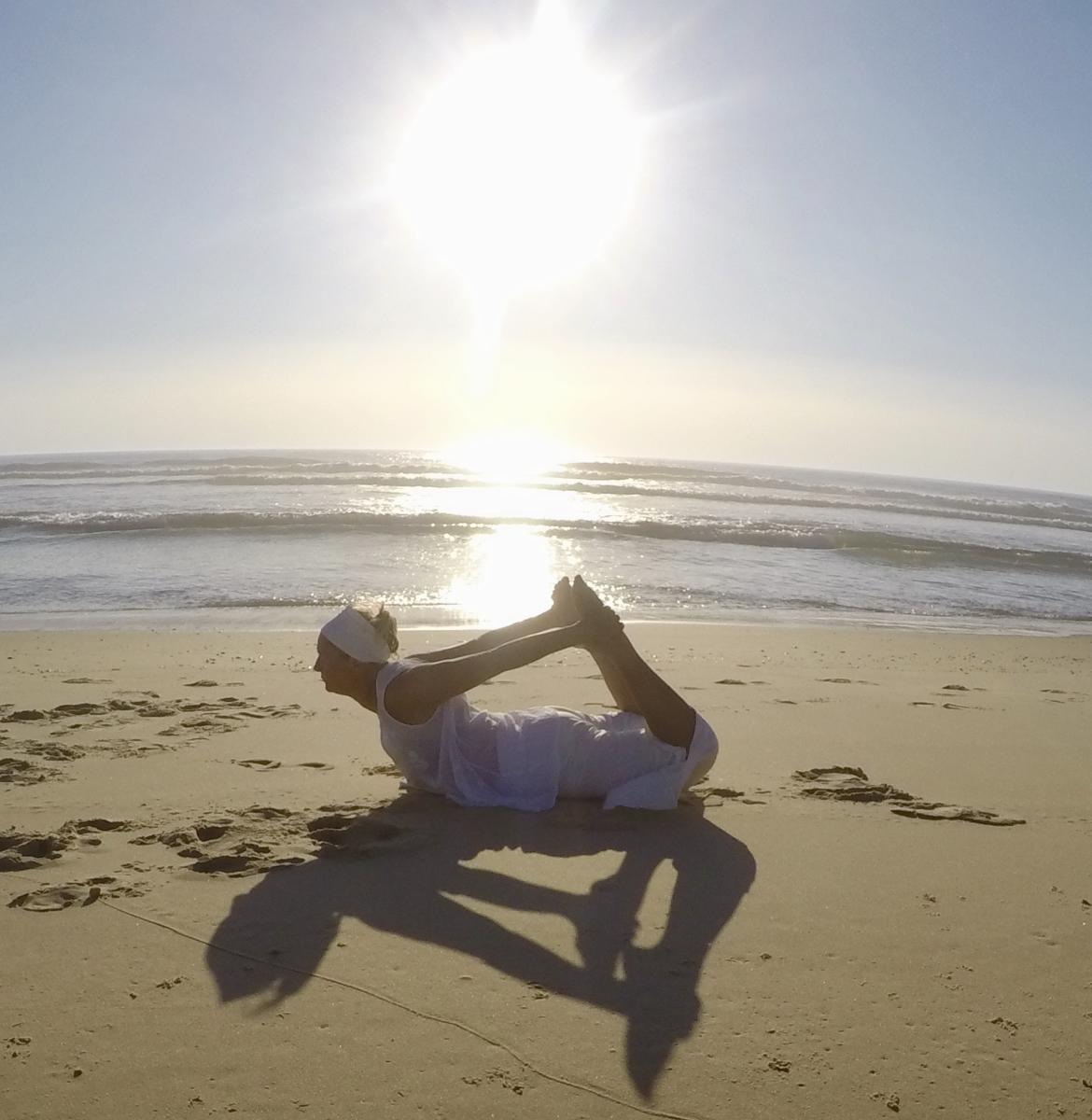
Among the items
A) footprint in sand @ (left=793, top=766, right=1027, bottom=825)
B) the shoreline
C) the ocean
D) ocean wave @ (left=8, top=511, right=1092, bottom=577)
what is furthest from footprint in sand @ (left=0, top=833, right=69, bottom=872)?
ocean wave @ (left=8, top=511, right=1092, bottom=577)

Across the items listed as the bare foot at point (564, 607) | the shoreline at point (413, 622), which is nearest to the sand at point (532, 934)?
the bare foot at point (564, 607)

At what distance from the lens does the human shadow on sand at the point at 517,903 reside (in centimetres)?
257

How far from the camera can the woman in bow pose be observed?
12.7ft

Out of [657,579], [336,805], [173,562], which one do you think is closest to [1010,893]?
[336,805]

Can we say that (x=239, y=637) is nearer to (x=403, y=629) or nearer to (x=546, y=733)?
(x=403, y=629)

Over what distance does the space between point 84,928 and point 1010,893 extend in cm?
299

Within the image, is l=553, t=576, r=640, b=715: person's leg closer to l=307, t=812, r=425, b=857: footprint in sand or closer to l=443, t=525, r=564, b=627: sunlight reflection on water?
l=307, t=812, r=425, b=857: footprint in sand

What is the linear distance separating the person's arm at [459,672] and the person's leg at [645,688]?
145 mm

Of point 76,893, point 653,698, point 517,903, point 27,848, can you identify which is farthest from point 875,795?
point 27,848

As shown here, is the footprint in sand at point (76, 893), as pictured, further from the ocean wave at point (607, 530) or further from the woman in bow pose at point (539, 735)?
the ocean wave at point (607, 530)

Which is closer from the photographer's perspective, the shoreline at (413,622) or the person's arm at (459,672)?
the person's arm at (459,672)

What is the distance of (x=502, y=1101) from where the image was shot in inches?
84.2

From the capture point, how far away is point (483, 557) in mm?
15594

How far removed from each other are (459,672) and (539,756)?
0.60 meters
